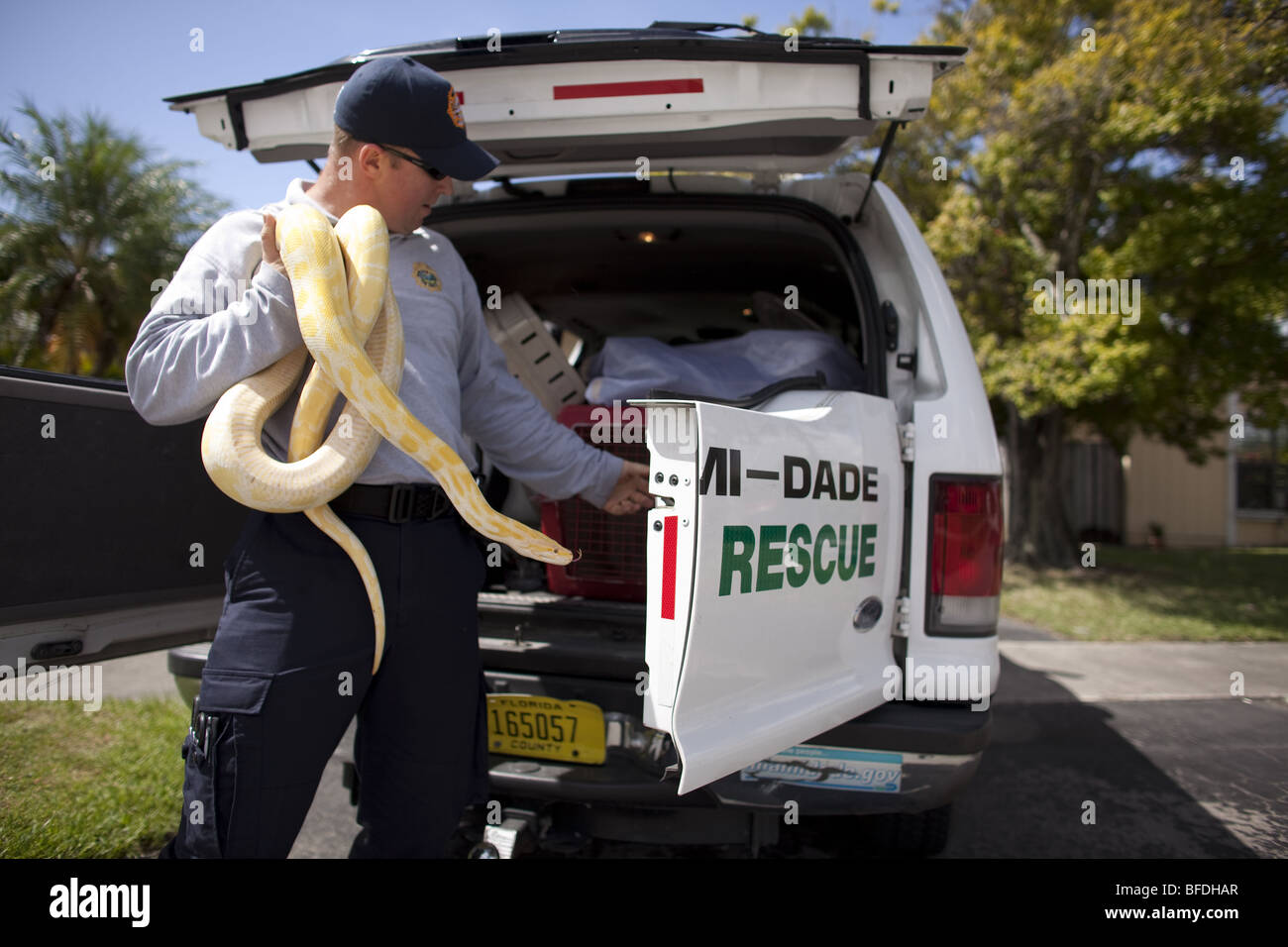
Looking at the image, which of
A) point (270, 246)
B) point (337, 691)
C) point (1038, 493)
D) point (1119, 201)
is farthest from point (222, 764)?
point (1038, 493)

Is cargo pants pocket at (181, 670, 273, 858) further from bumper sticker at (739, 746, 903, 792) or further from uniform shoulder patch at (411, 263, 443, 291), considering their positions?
bumper sticker at (739, 746, 903, 792)

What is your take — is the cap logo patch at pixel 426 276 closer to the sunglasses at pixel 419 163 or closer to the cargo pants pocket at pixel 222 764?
the sunglasses at pixel 419 163

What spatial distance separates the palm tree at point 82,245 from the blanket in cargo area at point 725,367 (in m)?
8.35

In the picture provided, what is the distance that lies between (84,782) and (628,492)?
2.22 metres

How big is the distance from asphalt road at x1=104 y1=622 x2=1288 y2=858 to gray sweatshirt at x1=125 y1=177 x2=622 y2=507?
2.97 feet

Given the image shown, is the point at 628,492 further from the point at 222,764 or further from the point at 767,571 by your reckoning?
the point at 222,764

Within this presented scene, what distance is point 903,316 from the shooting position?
87.0 inches

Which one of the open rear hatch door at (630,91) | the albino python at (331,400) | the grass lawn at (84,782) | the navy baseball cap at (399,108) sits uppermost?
the open rear hatch door at (630,91)

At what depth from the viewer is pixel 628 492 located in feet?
6.51

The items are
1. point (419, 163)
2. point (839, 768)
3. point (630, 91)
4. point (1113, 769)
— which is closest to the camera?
point (419, 163)

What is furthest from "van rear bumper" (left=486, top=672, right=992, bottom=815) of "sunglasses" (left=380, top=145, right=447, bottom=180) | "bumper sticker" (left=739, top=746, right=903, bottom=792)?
"sunglasses" (left=380, top=145, right=447, bottom=180)

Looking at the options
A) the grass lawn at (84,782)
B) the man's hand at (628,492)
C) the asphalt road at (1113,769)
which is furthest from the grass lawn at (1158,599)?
the grass lawn at (84,782)

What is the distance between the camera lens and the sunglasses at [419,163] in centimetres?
163
